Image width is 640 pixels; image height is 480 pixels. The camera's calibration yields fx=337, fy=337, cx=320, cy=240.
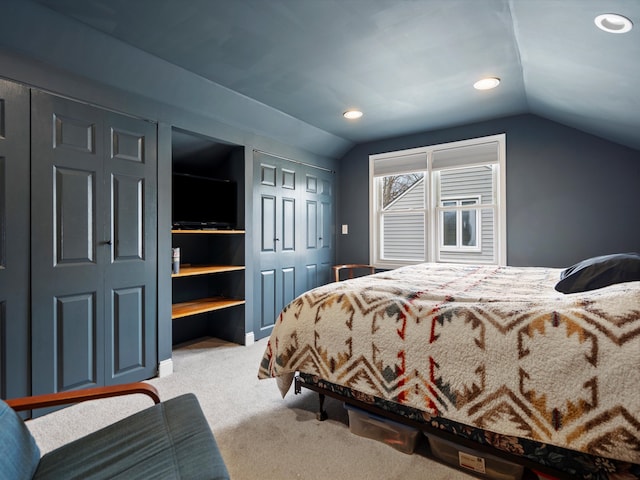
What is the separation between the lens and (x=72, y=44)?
82.3 inches

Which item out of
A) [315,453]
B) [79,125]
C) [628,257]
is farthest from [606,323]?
[79,125]

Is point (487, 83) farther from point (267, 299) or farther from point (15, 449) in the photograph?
point (15, 449)

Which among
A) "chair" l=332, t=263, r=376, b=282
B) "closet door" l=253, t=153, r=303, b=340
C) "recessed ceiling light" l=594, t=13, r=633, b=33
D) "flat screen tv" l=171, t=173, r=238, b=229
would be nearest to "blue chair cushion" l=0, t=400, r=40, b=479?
"flat screen tv" l=171, t=173, r=238, b=229

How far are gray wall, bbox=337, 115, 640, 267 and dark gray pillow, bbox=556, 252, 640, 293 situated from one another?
1.54m

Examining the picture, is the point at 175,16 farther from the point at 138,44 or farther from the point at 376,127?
the point at 376,127

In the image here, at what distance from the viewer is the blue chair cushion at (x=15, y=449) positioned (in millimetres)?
1015

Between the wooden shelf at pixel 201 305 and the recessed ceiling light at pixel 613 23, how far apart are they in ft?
11.0

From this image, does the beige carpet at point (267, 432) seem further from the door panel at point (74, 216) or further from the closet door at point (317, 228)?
the closet door at point (317, 228)

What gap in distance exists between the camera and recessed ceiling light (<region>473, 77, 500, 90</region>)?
2764mm

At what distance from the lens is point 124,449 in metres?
1.16

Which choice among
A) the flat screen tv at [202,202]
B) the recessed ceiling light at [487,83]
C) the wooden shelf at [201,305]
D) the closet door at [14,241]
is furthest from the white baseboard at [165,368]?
the recessed ceiling light at [487,83]

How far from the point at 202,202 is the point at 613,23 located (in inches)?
127

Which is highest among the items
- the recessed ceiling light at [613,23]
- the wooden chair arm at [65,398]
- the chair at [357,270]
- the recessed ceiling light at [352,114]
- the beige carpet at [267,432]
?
the recessed ceiling light at [352,114]

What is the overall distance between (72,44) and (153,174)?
0.95 meters
